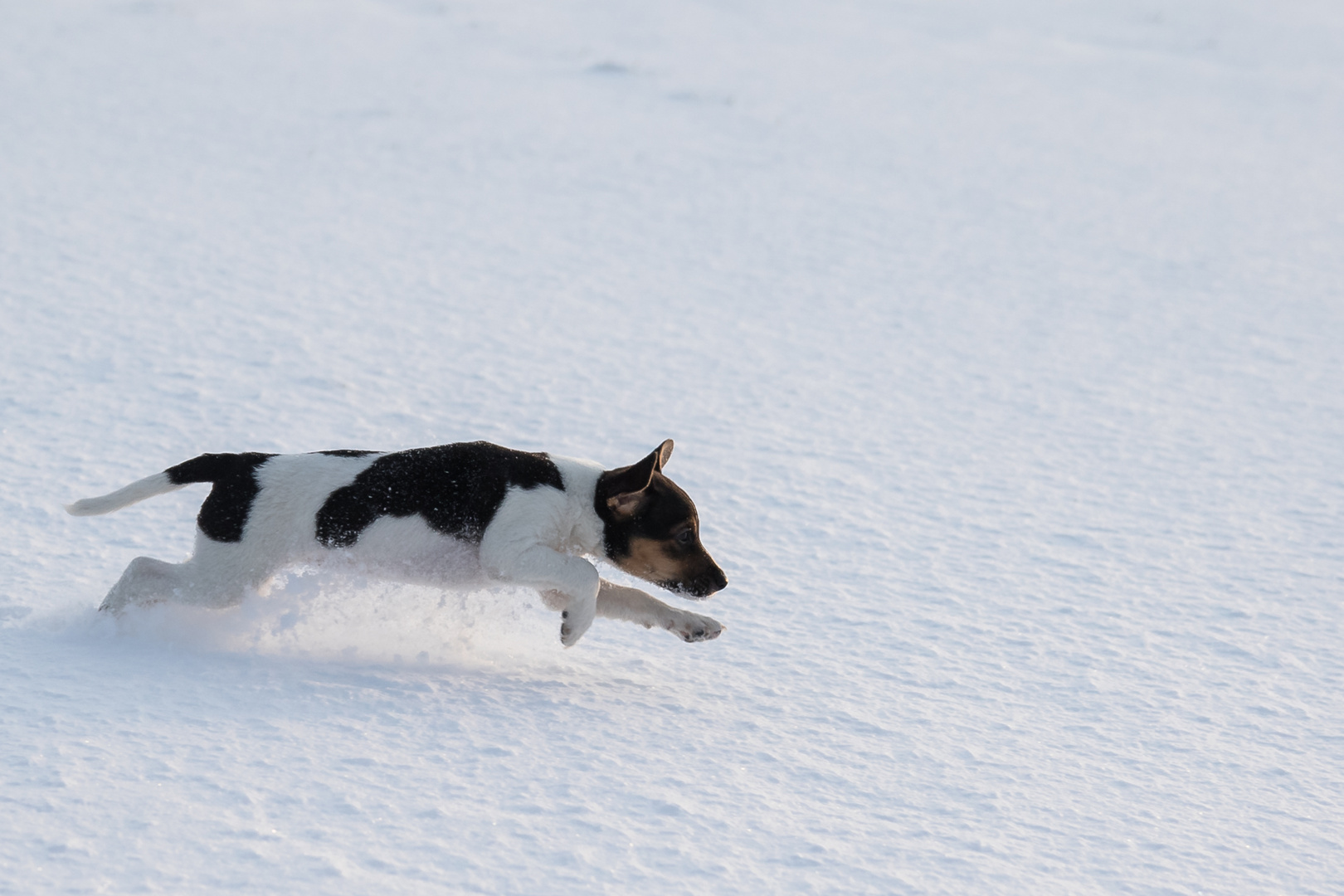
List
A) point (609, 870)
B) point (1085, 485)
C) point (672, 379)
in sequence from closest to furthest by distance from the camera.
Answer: point (609, 870), point (1085, 485), point (672, 379)

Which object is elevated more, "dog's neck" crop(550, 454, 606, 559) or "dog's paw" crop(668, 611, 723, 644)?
"dog's neck" crop(550, 454, 606, 559)

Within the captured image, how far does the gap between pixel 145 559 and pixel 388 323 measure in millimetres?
4182

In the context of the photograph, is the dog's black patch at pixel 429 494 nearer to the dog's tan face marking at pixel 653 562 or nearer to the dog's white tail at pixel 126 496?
the dog's tan face marking at pixel 653 562

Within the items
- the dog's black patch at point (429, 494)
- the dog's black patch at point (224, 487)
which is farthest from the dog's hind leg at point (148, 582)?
the dog's black patch at point (429, 494)

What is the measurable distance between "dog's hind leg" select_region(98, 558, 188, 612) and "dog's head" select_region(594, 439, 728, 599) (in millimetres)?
1293

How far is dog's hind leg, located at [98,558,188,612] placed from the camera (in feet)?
12.7

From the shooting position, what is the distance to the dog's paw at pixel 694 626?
13.8 feet

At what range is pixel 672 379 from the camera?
7.55 m

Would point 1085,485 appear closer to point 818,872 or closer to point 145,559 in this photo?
point 818,872

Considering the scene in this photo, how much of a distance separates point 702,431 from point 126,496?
3.40 metres

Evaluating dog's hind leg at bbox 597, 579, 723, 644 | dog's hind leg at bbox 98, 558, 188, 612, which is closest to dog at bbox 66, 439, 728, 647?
dog's hind leg at bbox 98, 558, 188, 612

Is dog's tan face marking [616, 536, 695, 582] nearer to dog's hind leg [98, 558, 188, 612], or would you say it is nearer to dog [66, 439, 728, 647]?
dog [66, 439, 728, 647]

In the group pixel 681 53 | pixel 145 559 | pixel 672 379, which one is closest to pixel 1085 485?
pixel 672 379

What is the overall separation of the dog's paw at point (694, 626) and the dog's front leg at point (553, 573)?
424 mm
